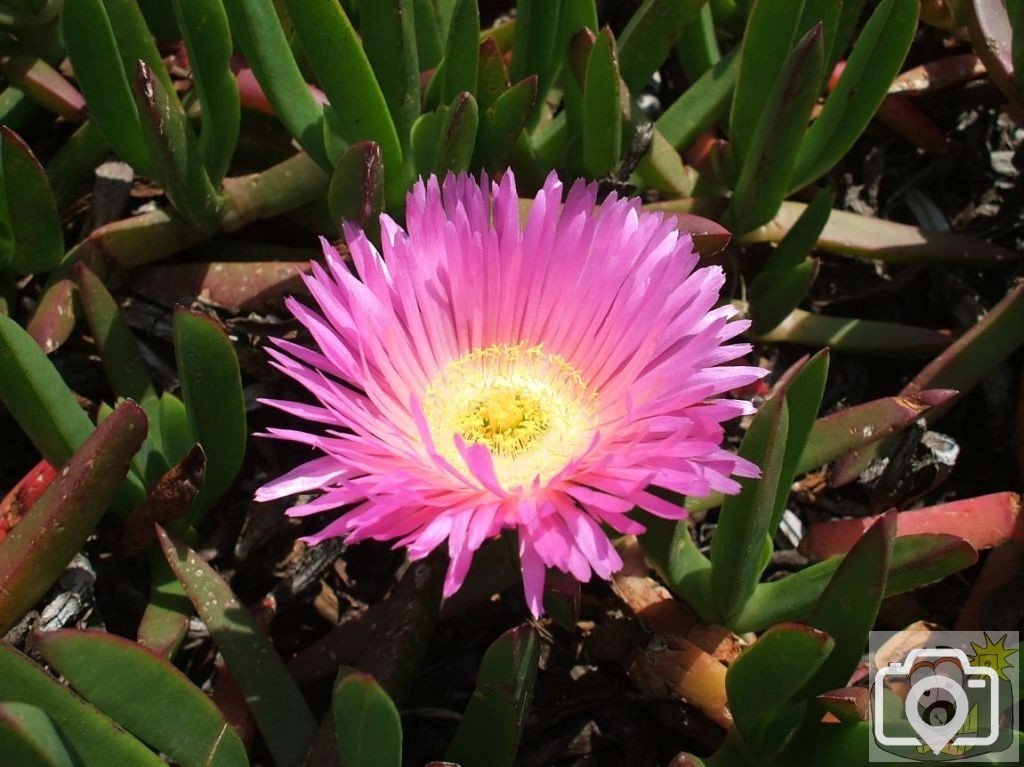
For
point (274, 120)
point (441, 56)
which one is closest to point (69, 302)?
point (274, 120)

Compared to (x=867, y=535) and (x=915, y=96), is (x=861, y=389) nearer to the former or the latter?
(x=915, y=96)

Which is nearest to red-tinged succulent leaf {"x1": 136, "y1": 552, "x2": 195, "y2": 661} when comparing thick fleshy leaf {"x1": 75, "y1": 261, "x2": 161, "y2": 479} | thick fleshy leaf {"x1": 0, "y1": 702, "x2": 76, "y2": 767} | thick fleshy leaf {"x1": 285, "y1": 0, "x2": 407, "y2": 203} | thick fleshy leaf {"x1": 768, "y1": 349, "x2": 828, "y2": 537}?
thick fleshy leaf {"x1": 75, "y1": 261, "x2": 161, "y2": 479}

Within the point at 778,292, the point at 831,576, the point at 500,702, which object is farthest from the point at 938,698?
the point at 778,292

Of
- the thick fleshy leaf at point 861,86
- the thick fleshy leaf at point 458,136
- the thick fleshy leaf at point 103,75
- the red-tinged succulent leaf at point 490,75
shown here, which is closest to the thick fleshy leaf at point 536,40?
the red-tinged succulent leaf at point 490,75

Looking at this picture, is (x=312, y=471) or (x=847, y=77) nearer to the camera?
(x=312, y=471)

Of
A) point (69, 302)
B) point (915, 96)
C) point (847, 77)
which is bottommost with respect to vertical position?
point (69, 302)

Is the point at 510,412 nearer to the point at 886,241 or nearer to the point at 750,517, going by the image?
the point at 750,517
